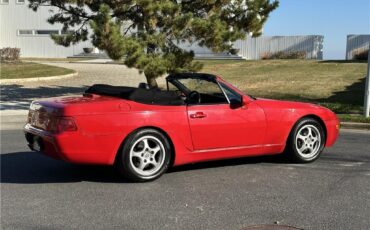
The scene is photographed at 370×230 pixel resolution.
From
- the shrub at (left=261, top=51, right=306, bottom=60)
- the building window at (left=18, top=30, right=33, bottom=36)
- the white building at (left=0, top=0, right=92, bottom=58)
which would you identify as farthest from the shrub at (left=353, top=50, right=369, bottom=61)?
the building window at (left=18, top=30, right=33, bottom=36)

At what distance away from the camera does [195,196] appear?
5.72m

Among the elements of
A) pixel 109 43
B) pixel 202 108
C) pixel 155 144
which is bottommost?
pixel 155 144

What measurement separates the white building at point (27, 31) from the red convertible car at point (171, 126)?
3909 cm

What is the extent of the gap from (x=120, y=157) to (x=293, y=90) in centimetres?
1282

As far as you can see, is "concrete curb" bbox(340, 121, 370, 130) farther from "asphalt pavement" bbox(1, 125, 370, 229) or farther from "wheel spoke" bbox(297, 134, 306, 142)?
"wheel spoke" bbox(297, 134, 306, 142)

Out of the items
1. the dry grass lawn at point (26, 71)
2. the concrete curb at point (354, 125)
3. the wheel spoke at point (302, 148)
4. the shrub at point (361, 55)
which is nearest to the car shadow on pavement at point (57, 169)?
the wheel spoke at point (302, 148)

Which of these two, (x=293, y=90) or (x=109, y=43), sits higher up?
(x=109, y=43)

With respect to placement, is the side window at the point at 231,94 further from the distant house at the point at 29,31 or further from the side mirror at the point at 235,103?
the distant house at the point at 29,31

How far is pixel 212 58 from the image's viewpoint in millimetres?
39031

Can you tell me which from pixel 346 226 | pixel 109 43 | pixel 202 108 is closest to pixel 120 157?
pixel 202 108

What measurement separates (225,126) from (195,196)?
1.27 meters

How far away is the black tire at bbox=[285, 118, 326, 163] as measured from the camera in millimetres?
7207

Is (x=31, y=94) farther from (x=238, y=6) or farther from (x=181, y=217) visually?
(x=181, y=217)

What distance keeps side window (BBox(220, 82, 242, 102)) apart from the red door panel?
136 millimetres
